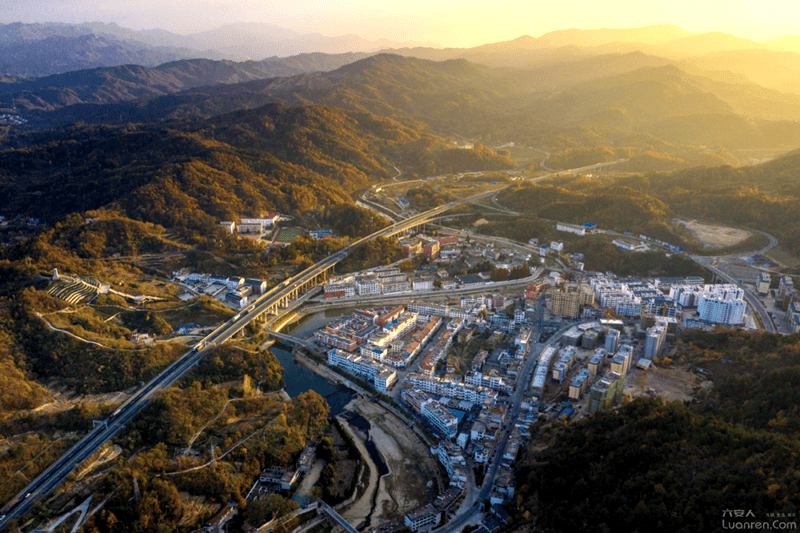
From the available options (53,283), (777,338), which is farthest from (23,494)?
(777,338)

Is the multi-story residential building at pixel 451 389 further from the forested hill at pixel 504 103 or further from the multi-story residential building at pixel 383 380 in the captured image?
the forested hill at pixel 504 103

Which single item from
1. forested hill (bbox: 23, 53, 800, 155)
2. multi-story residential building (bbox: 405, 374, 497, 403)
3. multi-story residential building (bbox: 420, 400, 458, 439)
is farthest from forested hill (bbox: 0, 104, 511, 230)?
multi-story residential building (bbox: 420, 400, 458, 439)

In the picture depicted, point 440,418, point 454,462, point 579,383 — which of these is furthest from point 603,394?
point 454,462

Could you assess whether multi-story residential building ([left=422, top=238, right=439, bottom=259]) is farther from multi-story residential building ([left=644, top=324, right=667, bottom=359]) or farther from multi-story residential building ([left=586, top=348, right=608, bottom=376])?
multi-story residential building ([left=644, top=324, right=667, bottom=359])

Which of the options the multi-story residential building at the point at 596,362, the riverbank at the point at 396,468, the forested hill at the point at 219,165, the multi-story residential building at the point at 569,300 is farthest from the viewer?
the forested hill at the point at 219,165

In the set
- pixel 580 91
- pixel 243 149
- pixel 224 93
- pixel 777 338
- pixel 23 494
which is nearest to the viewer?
pixel 23 494

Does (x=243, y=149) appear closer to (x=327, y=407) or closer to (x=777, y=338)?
(x=327, y=407)

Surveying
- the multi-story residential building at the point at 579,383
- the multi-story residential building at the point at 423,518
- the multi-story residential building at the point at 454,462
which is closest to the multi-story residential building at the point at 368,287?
the multi-story residential building at the point at 579,383
